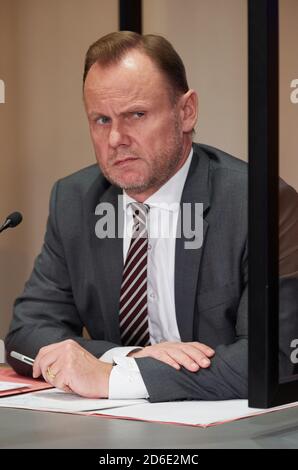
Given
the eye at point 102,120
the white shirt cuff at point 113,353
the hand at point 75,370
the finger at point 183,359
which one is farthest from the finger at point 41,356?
the eye at point 102,120

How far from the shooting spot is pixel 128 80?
227 centimetres

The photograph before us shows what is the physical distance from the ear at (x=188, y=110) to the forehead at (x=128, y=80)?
0.30 ft

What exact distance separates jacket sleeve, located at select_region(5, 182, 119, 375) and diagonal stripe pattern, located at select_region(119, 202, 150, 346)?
12 cm

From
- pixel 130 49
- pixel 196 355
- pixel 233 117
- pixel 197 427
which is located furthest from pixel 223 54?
pixel 197 427

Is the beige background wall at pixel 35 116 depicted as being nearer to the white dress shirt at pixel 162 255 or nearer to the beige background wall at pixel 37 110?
the beige background wall at pixel 37 110

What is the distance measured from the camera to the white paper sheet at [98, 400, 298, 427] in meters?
1.66

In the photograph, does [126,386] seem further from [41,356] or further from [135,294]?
[135,294]

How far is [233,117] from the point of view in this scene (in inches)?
113

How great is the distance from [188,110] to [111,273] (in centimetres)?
47

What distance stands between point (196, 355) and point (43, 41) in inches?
70.4

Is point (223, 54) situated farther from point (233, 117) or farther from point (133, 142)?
point (133, 142)

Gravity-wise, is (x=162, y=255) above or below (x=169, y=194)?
below

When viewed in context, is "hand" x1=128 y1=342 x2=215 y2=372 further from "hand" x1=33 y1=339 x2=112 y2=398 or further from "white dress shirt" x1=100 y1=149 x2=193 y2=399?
"white dress shirt" x1=100 y1=149 x2=193 y2=399

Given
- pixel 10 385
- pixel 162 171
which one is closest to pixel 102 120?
pixel 162 171
